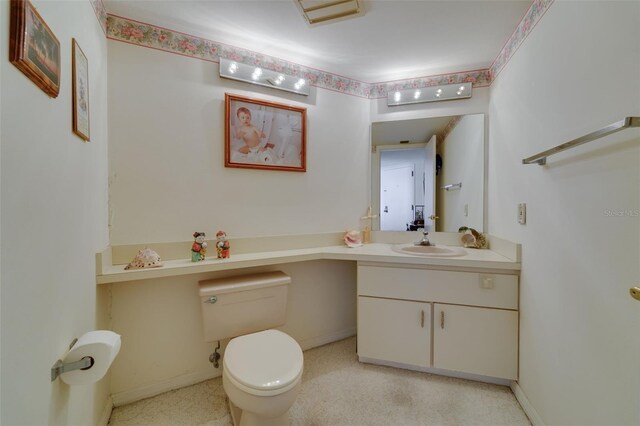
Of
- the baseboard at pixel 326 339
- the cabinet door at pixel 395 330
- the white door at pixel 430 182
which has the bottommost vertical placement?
the baseboard at pixel 326 339

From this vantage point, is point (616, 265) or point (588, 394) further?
point (588, 394)

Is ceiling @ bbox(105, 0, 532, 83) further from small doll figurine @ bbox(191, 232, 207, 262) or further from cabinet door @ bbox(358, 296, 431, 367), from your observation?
cabinet door @ bbox(358, 296, 431, 367)

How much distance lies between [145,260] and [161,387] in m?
0.81

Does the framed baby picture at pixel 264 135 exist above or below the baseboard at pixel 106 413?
above

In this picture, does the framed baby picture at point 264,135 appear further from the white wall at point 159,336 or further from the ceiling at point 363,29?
the white wall at point 159,336

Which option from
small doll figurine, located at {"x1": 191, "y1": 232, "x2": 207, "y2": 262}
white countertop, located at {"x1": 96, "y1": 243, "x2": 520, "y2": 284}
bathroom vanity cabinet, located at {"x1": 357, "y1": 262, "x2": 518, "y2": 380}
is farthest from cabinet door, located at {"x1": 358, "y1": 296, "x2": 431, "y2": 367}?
small doll figurine, located at {"x1": 191, "y1": 232, "x2": 207, "y2": 262}

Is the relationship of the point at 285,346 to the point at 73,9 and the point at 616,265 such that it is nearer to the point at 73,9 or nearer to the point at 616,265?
the point at 616,265

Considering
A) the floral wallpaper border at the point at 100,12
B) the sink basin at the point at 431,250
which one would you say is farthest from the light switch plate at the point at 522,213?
the floral wallpaper border at the point at 100,12

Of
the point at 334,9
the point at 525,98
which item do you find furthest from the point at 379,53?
the point at 525,98

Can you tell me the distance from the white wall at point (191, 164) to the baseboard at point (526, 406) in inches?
59.6

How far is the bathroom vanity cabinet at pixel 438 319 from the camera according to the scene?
1.52 m

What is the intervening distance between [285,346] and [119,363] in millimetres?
991

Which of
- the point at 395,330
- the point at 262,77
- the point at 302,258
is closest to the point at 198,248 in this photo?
the point at 302,258

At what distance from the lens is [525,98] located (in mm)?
1408
